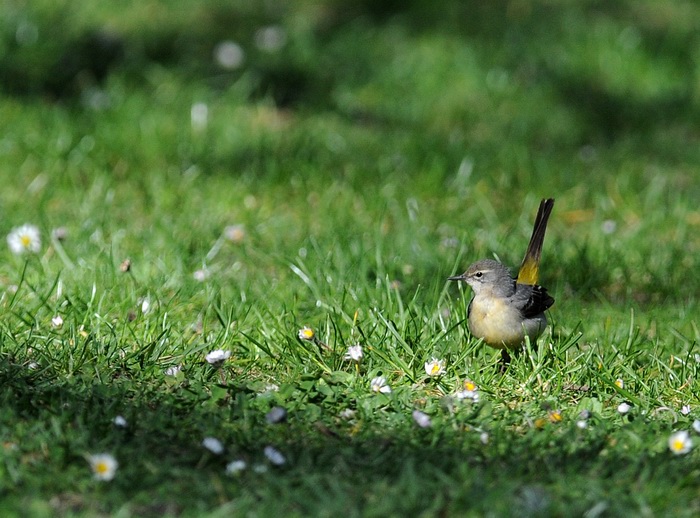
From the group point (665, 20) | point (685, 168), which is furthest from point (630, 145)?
point (665, 20)

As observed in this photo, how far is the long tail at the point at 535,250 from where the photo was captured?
434cm

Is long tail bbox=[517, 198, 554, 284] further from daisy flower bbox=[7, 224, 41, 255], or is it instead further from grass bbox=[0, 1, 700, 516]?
daisy flower bbox=[7, 224, 41, 255]

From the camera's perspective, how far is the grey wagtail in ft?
12.7

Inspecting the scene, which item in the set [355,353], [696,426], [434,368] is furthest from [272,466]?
[696,426]

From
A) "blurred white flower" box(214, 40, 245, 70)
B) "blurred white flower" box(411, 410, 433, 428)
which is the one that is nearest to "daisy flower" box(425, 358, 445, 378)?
"blurred white flower" box(411, 410, 433, 428)

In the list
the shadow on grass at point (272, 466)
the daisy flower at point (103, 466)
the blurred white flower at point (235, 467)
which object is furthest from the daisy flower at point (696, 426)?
the daisy flower at point (103, 466)

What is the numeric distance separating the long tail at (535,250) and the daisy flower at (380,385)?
1.00 m

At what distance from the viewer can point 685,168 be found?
6.80 metres

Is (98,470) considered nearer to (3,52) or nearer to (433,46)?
(3,52)

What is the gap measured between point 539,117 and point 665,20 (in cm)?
247

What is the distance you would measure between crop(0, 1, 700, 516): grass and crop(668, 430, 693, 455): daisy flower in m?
0.03

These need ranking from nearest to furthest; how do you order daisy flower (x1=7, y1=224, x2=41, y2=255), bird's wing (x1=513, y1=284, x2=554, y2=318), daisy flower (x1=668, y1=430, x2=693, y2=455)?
daisy flower (x1=668, y1=430, x2=693, y2=455) → bird's wing (x1=513, y1=284, x2=554, y2=318) → daisy flower (x1=7, y1=224, x2=41, y2=255)

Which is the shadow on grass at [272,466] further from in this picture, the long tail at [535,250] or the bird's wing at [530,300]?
the long tail at [535,250]

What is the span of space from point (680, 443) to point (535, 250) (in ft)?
4.47
